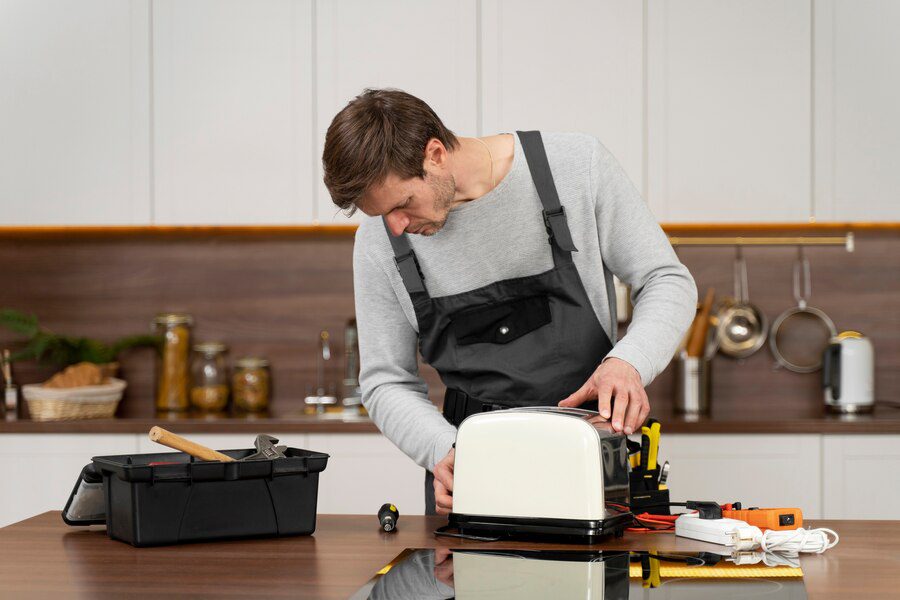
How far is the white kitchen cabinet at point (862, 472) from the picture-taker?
279 cm

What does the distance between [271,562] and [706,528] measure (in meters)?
0.57

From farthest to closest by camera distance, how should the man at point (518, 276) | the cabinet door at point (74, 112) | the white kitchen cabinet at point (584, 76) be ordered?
the cabinet door at point (74, 112), the white kitchen cabinet at point (584, 76), the man at point (518, 276)

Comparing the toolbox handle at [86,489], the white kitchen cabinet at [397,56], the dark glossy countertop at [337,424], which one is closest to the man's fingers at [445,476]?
the toolbox handle at [86,489]

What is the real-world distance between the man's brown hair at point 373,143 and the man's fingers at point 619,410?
447 millimetres

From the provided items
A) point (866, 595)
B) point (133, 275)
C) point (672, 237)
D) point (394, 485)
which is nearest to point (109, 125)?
point (133, 275)

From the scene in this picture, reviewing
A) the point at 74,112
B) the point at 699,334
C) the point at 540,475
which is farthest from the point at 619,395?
the point at 74,112

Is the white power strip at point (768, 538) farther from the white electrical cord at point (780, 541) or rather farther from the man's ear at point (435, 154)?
the man's ear at point (435, 154)

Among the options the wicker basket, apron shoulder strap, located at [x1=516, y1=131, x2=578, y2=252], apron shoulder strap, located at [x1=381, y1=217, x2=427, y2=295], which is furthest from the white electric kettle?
the wicker basket

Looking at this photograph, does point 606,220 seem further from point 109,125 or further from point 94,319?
point 94,319

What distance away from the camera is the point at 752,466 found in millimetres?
2807

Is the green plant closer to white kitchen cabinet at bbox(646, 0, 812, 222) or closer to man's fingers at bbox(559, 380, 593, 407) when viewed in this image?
white kitchen cabinet at bbox(646, 0, 812, 222)

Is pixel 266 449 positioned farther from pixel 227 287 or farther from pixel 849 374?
pixel 849 374

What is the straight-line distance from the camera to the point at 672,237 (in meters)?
3.28

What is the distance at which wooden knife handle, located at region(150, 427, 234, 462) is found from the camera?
4.33 feet
